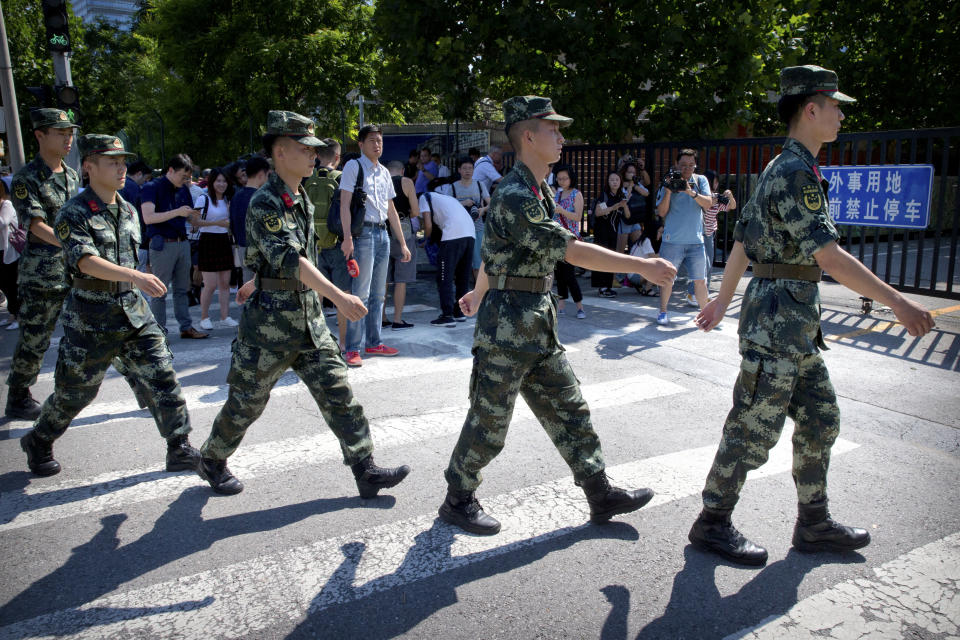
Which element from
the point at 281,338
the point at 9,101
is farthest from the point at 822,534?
the point at 9,101

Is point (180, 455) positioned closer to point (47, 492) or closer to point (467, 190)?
point (47, 492)

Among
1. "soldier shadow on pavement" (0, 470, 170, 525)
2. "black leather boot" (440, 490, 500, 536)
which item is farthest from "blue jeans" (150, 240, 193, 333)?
"black leather boot" (440, 490, 500, 536)

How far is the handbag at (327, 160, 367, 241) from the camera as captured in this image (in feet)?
22.0

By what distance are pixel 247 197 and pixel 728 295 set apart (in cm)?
566

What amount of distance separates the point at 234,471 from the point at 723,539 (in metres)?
2.80

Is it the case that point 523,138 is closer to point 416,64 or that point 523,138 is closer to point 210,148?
point 416,64

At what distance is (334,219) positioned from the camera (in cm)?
675

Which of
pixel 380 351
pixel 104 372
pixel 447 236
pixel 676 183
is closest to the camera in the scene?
pixel 104 372

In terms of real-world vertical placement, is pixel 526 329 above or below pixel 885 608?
above

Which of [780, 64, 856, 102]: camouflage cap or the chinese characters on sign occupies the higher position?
[780, 64, 856, 102]: camouflage cap

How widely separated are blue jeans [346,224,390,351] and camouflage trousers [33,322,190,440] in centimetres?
251

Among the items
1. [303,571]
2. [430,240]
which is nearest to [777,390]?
[303,571]

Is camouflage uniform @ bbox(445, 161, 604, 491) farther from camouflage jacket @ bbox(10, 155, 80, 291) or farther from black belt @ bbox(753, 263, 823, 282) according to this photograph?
camouflage jacket @ bbox(10, 155, 80, 291)

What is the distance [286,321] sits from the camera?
12.4 feet
